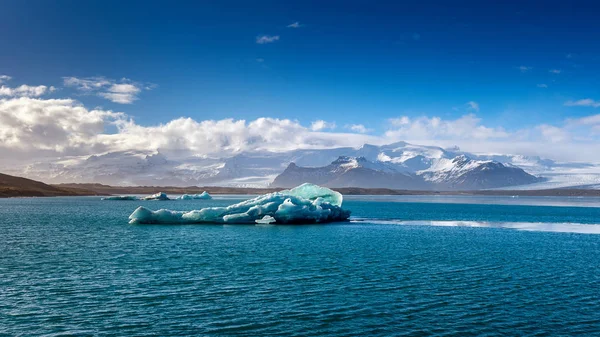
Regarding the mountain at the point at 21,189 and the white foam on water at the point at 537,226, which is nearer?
the white foam on water at the point at 537,226

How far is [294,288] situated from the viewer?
68.8 feet

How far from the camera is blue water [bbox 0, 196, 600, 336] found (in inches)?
620

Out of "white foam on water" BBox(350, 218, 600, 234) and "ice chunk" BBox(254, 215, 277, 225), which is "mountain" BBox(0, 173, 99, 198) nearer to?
"ice chunk" BBox(254, 215, 277, 225)

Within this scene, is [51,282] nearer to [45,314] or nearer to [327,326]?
[45,314]

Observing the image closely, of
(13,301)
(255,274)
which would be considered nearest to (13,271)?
(13,301)

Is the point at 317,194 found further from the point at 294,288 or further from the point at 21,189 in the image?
the point at 21,189

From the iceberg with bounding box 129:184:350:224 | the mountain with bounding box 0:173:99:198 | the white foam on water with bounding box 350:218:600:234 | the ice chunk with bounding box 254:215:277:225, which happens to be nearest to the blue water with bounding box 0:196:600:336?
the iceberg with bounding box 129:184:350:224

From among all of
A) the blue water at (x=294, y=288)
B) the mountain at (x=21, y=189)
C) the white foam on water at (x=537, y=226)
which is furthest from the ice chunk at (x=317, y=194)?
the mountain at (x=21, y=189)

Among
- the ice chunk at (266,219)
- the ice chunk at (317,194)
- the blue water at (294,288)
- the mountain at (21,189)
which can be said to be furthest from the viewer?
the mountain at (21,189)

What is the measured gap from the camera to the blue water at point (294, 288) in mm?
15758

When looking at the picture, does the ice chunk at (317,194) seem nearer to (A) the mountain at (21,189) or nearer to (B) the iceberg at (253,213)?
(B) the iceberg at (253,213)

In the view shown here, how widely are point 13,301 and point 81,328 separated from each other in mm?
4871

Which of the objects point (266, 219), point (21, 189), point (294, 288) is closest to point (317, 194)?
point (266, 219)

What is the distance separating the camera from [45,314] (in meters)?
16.5
